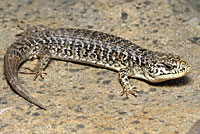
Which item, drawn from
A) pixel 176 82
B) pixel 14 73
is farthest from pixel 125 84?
pixel 14 73

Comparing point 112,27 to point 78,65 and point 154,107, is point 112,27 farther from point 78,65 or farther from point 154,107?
point 154,107

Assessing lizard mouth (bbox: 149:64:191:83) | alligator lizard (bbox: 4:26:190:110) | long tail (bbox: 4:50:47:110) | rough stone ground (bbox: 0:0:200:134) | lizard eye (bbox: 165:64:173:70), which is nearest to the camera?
rough stone ground (bbox: 0:0:200:134)

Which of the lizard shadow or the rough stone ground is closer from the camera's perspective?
the rough stone ground

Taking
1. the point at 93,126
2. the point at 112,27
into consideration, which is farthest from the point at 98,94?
the point at 112,27

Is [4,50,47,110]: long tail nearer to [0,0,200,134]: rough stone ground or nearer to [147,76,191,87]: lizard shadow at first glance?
[0,0,200,134]: rough stone ground

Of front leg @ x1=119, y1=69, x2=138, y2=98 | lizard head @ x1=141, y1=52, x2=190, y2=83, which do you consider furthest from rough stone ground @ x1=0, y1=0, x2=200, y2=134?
lizard head @ x1=141, y1=52, x2=190, y2=83
